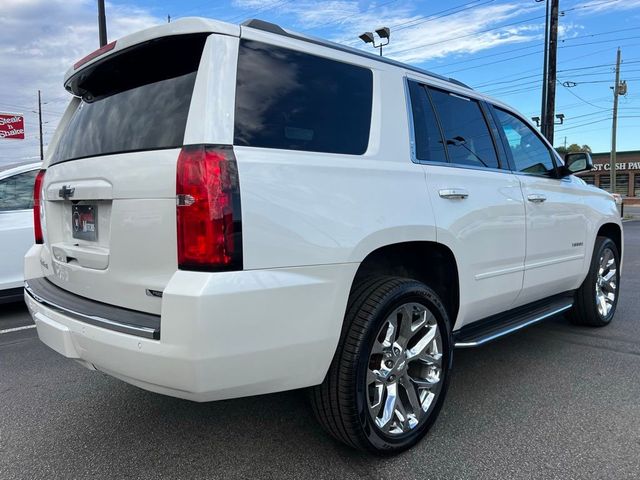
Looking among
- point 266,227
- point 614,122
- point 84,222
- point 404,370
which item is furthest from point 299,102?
point 614,122

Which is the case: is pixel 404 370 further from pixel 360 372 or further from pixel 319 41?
pixel 319 41

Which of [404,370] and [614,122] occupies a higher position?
[614,122]

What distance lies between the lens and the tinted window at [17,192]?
Answer: 5.55m

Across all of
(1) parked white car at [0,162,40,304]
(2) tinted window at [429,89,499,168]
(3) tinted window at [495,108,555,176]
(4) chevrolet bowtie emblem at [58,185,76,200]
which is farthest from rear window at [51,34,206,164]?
(1) parked white car at [0,162,40,304]

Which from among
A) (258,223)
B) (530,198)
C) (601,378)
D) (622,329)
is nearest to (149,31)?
(258,223)

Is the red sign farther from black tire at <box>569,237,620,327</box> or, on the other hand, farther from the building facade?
the building facade

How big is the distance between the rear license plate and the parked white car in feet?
11.1

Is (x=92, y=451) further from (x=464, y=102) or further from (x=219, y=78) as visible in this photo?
(x=464, y=102)

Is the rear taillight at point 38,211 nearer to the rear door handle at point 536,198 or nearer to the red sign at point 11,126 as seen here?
the rear door handle at point 536,198

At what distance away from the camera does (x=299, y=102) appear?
239 centimetres

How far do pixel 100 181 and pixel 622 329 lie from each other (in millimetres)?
4717

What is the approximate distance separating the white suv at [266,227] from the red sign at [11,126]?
36170mm

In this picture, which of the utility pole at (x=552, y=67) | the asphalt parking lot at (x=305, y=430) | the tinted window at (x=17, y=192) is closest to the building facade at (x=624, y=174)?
the utility pole at (x=552, y=67)

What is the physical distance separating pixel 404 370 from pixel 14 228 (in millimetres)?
4687
